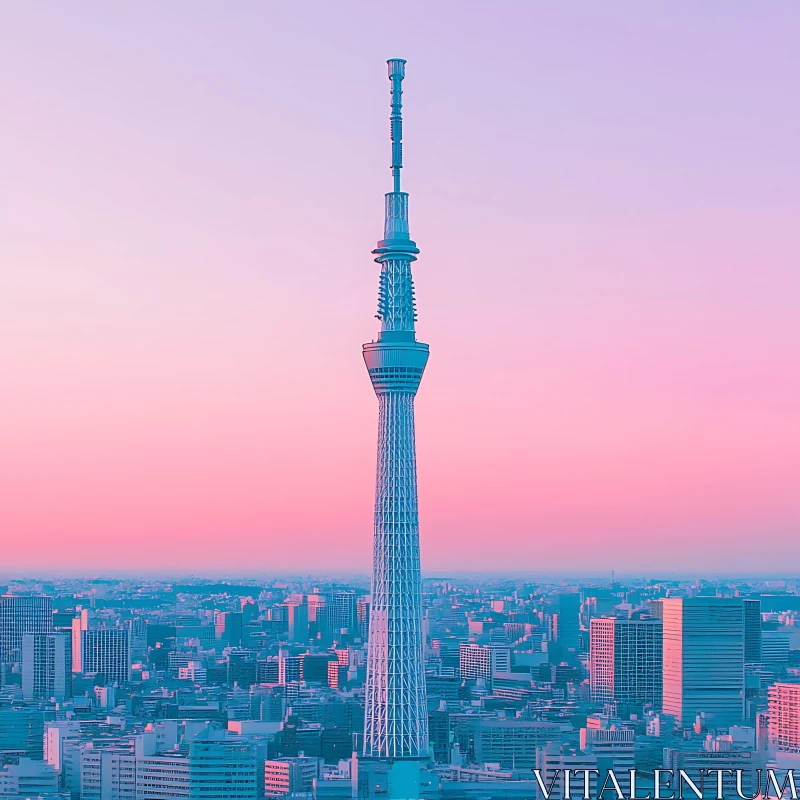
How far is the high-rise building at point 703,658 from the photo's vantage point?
339 ft

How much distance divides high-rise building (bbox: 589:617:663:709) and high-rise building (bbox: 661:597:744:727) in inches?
54.5

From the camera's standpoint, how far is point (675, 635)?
108 meters

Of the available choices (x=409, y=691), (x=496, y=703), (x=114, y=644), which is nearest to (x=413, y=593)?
(x=409, y=691)

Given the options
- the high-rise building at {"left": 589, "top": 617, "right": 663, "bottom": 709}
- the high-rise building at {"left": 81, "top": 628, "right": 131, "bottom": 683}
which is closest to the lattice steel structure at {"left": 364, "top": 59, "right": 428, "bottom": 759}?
the high-rise building at {"left": 589, "top": 617, "right": 663, "bottom": 709}

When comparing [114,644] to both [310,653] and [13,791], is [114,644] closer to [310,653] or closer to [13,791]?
[310,653]

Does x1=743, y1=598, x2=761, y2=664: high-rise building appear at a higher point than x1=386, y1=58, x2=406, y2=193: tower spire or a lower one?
lower

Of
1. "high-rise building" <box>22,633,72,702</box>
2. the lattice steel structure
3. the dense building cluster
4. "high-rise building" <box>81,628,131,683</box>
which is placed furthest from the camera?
"high-rise building" <box>81,628,131,683</box>

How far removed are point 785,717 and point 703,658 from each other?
1926 cm

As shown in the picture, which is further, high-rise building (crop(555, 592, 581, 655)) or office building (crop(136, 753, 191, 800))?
high-rise building (crop(555, 592, 581, 655))

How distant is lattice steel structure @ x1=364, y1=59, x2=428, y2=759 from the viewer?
76.1m

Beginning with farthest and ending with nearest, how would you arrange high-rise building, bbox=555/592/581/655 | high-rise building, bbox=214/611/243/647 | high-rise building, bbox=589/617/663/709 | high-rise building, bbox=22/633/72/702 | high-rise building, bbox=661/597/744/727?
1. high-rise building, bbox=214/611/243/647
2. high-rise building, bbox=555/592/581/655
3. high-rise building, bbox=22/633/72/702
4. high-rise building, bbox=589/617/663/709
5. high-rise building, bbox=661/597/744/727

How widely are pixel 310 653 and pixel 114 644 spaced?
43.8 feet

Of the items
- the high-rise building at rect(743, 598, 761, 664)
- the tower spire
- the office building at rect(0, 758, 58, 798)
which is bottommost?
the office building at rect(0, 758, 58, 798)

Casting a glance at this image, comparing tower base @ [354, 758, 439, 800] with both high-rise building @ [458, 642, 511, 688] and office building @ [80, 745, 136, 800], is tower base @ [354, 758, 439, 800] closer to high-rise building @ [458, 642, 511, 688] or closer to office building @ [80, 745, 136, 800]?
office building @ [80, 745, 136, 800]
